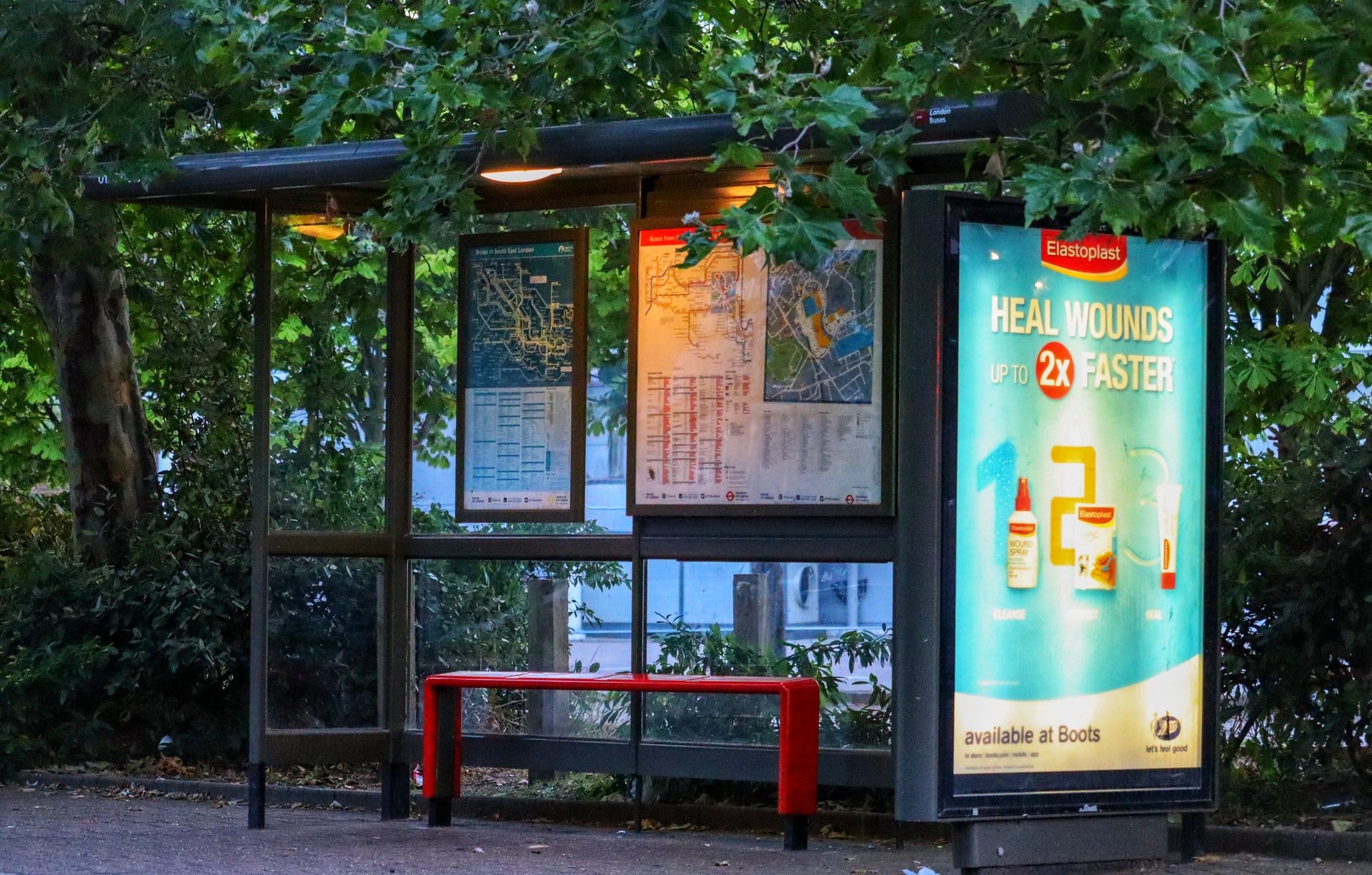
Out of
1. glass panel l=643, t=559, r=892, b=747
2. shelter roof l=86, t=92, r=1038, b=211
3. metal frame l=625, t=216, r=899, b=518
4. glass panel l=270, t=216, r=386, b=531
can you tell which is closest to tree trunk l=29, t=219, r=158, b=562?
glass panel l=270, t=216, r=386, b=531

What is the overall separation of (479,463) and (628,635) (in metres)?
1.20

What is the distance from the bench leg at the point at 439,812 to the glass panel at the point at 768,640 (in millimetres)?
1149

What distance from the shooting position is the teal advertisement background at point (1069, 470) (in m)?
7.59

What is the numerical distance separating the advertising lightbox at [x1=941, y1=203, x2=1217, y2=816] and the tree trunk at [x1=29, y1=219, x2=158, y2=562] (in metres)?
8.17

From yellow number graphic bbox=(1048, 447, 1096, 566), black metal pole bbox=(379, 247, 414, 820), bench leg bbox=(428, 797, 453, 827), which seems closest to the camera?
yellow number graphic bbox=(1048, 447, 1096, 566)

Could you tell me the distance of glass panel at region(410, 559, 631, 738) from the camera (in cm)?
976

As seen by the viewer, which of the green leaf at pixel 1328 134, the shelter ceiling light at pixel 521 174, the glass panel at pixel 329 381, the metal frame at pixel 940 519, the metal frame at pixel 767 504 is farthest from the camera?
the glass panel at pixel 329 381

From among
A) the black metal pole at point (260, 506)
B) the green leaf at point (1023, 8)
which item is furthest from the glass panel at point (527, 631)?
the green leaf at point (1023, 8)

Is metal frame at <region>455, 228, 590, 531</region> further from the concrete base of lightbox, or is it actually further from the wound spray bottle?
the concrete base of lightbox

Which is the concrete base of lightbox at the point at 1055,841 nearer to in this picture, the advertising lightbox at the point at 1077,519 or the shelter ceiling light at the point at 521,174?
the advertising lightbox at the point at 1077,519

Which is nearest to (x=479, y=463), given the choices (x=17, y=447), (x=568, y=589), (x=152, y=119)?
(x=568, y=589)

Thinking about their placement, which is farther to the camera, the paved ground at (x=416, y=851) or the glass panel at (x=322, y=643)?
the glass panel at (x=322, y=643)

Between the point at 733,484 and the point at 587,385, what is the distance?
103 centimetres

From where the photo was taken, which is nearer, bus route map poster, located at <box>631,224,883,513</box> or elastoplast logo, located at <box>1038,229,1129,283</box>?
elastoplast logo, located at <box>1038,229,1129,283</box>
